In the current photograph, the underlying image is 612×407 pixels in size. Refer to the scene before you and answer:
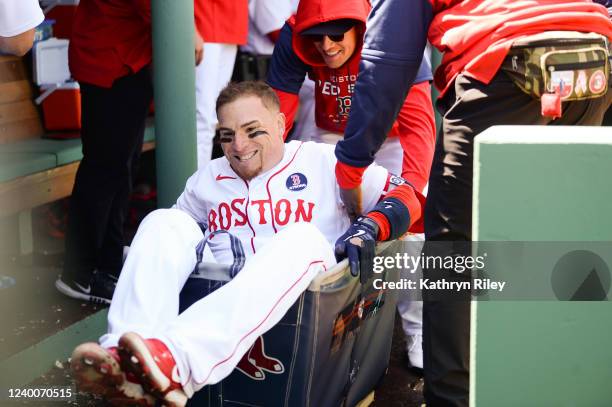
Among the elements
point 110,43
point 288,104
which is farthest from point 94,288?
point 288,104

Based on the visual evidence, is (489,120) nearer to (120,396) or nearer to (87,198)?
(120,396)

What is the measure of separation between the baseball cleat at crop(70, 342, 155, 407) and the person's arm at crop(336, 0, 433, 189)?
98 cm

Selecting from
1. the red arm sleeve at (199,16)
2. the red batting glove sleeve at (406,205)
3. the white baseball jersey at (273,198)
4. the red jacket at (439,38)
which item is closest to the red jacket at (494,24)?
the red jacket at (439,38)

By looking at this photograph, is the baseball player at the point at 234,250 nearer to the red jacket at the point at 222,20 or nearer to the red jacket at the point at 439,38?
the red jacket at the point at 439,38

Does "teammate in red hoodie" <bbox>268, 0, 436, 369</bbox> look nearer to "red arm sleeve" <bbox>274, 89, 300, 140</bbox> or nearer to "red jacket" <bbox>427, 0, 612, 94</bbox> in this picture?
"red arm sleeve" <bbox>274, 89, 300, 140</bbox>

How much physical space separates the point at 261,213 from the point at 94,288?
Result: 139 cm

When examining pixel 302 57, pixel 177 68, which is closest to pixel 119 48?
pixel 177 68

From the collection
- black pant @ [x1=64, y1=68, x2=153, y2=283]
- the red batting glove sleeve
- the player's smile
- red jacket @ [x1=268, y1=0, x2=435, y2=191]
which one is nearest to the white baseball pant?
the red batting glove sleeve

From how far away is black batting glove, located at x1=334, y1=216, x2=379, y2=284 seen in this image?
285 cm

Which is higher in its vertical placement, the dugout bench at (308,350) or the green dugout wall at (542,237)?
the green dugout wall at (542,237)

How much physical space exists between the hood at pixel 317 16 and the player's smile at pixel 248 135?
1.53 ft

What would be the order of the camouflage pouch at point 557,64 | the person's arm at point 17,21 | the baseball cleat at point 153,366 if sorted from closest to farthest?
the baseball cleat at point 153,366
the camouflage pouch at point 557,64
the person's arm at point 17,21

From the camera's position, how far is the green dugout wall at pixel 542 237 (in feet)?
6.89

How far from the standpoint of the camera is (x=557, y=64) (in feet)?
8.29
